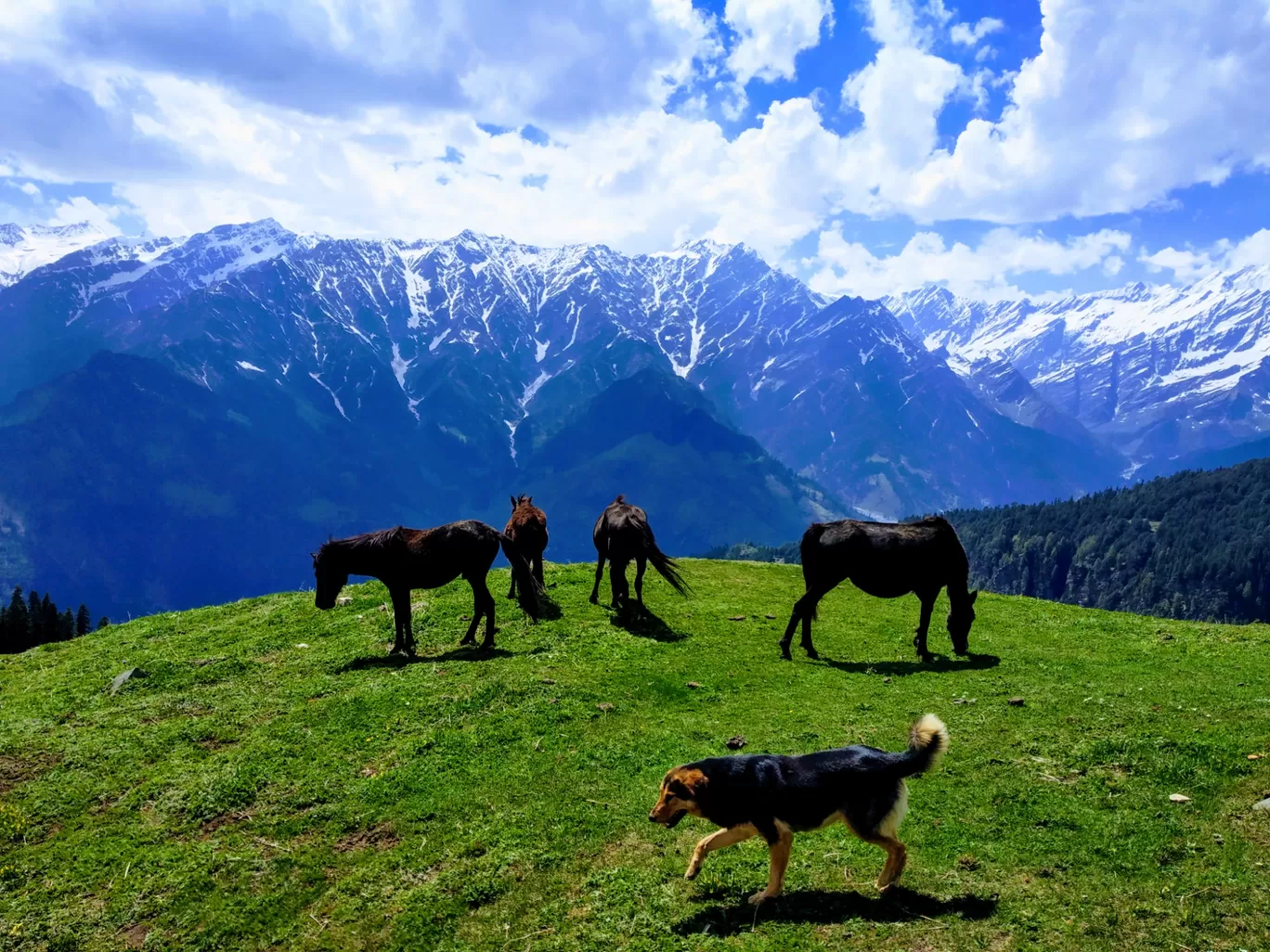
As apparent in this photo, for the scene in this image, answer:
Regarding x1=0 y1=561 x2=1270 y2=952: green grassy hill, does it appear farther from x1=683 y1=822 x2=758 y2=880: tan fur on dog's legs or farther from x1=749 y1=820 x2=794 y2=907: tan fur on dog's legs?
x1=683 y1=822 x2=758 y2=880: tan fur on dog's legs

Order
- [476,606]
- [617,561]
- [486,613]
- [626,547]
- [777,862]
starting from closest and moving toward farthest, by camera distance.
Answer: [777,862]
[486,613]
[476,606]
[626,547]
[617,561]

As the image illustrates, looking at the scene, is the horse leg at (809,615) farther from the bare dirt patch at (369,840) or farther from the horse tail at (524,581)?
the bare dirt patch at (369,840)

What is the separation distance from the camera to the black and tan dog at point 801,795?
8.86 metres

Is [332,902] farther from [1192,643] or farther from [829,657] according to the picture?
[1192,643]

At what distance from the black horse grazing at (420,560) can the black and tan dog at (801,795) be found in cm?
1212

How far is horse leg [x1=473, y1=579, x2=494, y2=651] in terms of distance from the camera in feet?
66.9

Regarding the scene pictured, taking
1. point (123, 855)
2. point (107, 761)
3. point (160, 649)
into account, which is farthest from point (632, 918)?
point (160, 649)

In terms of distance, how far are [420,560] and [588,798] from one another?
32.3ft

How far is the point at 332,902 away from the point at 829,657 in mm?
14006

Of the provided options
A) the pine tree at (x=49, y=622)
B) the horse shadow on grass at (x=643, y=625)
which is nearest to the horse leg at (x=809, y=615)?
the horse shadow on grass at (x=643, y=625)

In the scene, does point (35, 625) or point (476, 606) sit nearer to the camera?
point (476, 606)

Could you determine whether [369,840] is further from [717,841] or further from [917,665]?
[917,665]

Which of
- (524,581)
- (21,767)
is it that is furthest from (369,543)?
(21,767)

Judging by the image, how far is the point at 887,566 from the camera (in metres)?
20.1
